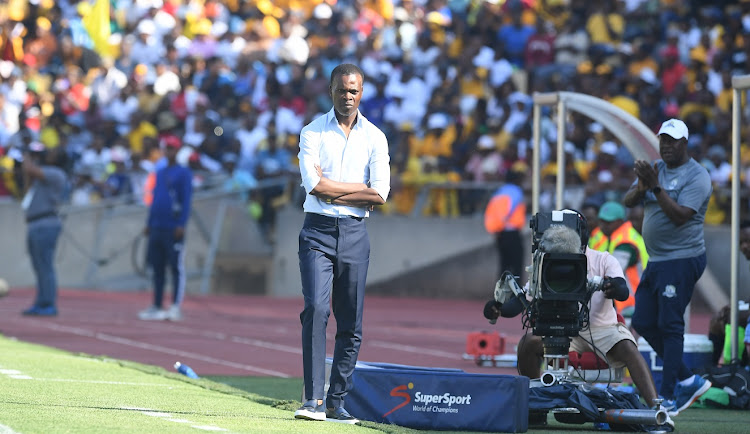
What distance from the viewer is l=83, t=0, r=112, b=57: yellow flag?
30.8 m

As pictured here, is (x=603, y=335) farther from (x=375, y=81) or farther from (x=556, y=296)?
(x=375, y=81)

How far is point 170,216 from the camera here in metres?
18.3

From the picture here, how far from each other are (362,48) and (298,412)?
66.6 ft

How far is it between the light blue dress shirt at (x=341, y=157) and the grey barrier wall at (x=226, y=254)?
15.2 m

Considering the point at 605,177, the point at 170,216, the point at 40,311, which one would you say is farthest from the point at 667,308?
the point at 605,177

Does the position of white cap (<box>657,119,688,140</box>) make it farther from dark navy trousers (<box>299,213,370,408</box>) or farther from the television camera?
dark navy trousers (<box>299,213,370,408</box>)

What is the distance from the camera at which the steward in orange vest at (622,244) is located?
12.9 metres

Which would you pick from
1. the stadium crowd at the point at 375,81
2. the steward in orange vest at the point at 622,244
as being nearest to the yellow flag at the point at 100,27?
the stadium crowd at the point at 375,81

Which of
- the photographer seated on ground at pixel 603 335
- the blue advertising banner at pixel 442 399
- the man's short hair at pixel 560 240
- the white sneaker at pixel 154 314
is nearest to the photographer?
the blue advertising banner at pixel 442 399

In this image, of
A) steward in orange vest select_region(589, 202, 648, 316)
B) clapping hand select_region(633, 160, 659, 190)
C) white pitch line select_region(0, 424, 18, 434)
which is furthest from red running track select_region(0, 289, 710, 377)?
white pitch line select_region(0, 424, 18, 434)

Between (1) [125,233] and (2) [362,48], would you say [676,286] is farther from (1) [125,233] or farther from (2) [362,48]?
(2) [362,48]

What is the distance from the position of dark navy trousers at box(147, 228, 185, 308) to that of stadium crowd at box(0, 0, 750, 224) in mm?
5445

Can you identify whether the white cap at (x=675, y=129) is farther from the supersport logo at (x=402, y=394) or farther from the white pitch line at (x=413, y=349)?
the white pitch line at (x=413, y=349)

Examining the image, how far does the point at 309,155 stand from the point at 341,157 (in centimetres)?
→ 21
